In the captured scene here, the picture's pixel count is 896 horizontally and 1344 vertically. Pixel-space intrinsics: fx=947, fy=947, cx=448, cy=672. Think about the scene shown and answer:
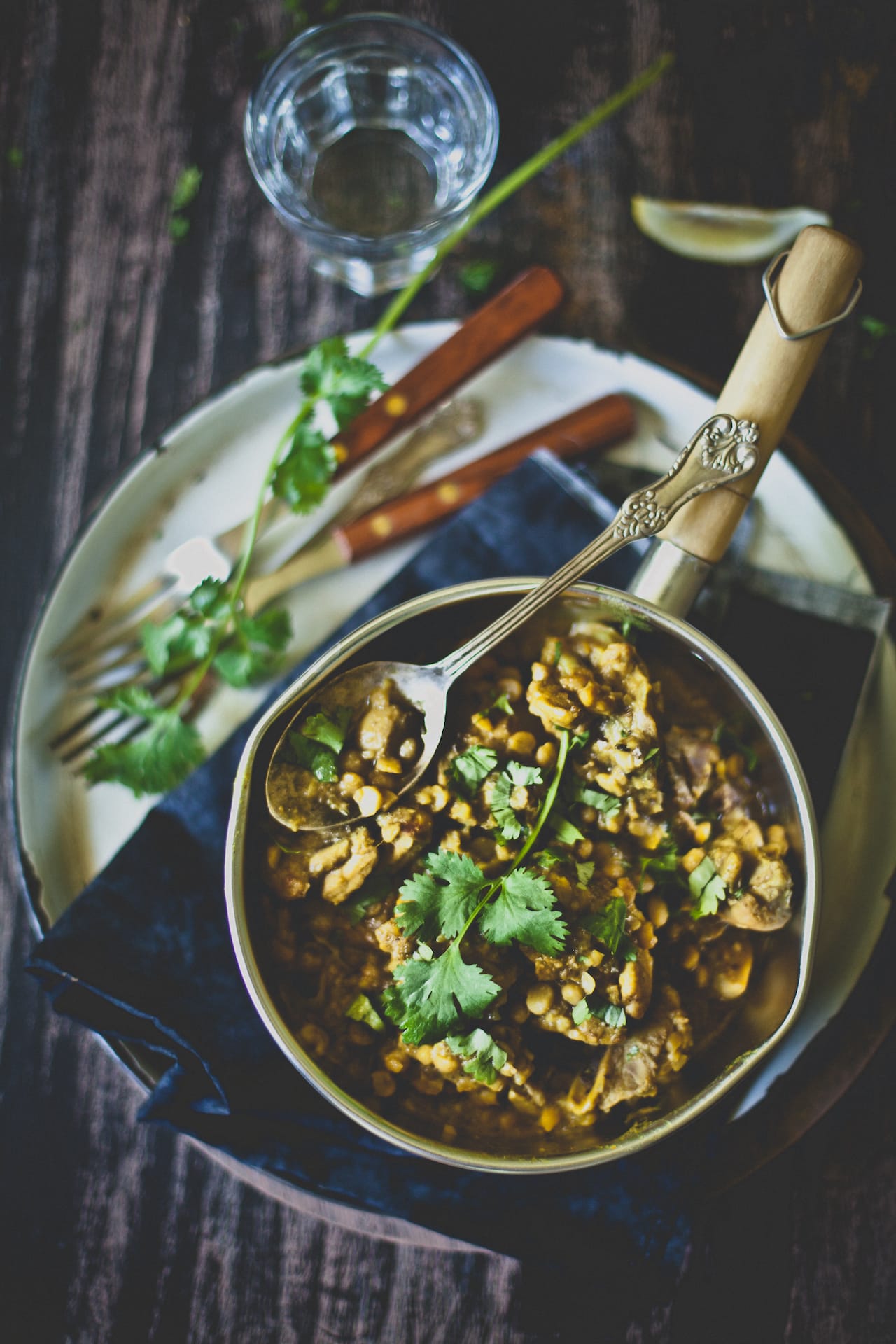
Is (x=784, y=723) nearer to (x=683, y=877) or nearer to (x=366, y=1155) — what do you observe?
(x=683, y=877)

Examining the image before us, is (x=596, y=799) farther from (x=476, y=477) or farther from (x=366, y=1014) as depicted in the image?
(x=476, y=477)

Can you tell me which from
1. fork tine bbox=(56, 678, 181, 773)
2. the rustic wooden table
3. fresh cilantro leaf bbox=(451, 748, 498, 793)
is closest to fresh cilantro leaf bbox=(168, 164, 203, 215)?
the rustic wooden table

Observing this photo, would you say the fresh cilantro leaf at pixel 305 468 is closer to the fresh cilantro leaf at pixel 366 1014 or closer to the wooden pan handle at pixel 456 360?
the wooden pan handle at pixel 456 360

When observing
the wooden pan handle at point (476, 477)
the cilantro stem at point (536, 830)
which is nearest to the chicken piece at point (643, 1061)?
the cilantro stem at point (536, 830)

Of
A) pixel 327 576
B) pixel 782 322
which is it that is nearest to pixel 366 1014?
pixel 327 576

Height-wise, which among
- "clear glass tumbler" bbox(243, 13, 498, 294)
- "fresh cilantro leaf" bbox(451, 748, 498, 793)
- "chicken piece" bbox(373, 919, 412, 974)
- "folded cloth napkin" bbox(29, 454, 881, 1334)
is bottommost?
"folded cloth napkin" bbox(29, 454, 881, 1334)

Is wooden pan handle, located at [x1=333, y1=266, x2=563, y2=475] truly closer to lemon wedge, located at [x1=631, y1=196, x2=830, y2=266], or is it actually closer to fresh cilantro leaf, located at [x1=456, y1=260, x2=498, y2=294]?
fresh cilantro leaf, located at [x1=456, y1=260, x2=498, y2=294]

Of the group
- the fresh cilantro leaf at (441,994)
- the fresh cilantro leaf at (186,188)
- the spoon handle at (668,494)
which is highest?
the fresh cilantro leaf at (186,188)

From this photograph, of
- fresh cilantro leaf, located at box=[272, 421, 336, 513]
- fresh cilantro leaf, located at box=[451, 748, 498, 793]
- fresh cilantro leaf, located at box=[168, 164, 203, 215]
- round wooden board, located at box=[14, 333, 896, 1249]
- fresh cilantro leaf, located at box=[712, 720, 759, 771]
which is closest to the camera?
fresh cilantro leaf, located at box=[451, 748, 498, 793]
